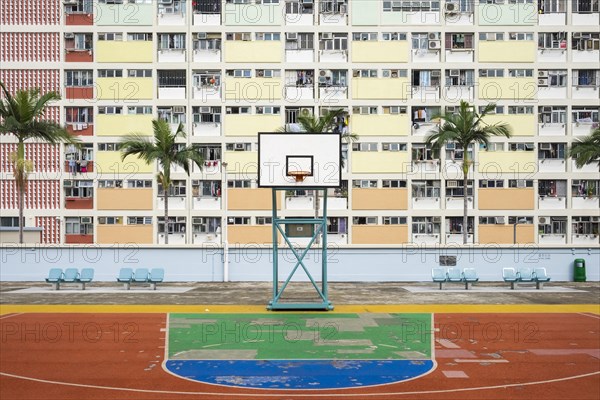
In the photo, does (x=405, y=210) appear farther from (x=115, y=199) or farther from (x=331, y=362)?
(x=331, y=362)

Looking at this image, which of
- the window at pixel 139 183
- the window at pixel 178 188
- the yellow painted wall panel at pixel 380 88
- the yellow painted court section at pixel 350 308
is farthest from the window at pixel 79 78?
the yellow painted court section at pixel 350 308

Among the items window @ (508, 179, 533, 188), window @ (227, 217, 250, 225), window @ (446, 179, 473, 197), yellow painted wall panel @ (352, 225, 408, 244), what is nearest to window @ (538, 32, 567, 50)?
window @ (508, 179, 533, 188)

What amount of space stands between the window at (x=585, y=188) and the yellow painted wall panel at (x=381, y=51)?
15.3 metres

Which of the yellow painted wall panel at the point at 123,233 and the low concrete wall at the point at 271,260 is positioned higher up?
the yellow painted wall panel at the point at 123,233

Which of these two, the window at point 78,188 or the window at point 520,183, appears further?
the window at point 520,183

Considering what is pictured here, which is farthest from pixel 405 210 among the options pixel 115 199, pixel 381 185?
pixel 115 199

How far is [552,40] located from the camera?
159 feet

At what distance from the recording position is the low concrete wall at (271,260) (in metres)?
34.1

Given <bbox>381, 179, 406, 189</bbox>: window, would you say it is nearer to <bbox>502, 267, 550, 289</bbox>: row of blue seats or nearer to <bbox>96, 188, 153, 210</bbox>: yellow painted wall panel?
<bbox>96, 188, 153, 210</bbox>: yellow painted wall panel

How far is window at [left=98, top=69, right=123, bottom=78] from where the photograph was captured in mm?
47625

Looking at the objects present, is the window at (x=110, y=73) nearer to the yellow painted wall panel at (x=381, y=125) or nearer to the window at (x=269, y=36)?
the window at (x=269, y=36)

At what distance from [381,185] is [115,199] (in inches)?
753

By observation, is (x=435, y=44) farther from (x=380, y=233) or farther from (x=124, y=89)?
(x=124, y=89)

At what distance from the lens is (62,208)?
47438 millimetres
